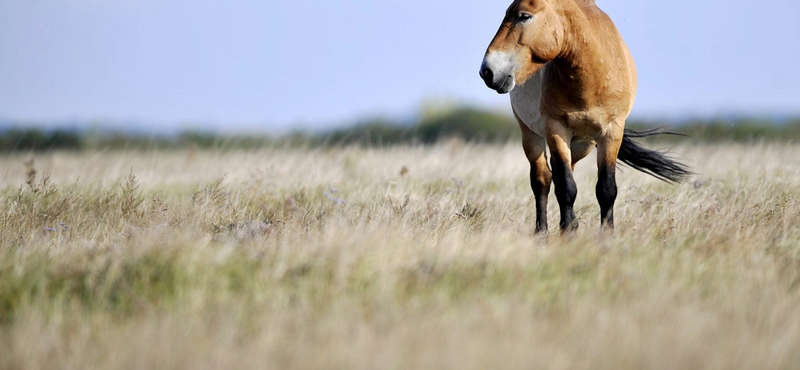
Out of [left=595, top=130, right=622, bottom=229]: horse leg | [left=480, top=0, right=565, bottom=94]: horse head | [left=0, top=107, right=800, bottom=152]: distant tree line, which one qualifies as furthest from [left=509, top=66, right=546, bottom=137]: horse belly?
[left=0, top=107, right=800, bottom=152]: distant tree line

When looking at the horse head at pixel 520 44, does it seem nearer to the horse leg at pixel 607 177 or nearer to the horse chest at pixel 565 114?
the horse chest at pixel 565 114

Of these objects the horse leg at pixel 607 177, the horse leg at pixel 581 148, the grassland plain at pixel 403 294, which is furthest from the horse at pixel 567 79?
the grassland plain at pixel 403 294

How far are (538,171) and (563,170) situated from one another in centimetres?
82

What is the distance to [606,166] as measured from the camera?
629 centimetres

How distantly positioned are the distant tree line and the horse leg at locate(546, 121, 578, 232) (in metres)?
9.01

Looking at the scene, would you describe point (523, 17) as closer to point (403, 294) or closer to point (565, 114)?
point (565, 114)

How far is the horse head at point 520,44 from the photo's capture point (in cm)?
546

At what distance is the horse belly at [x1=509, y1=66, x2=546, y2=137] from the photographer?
666cm

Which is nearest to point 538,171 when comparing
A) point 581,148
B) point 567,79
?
point 581,148

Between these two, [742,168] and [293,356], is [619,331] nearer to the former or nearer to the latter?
[293,356]

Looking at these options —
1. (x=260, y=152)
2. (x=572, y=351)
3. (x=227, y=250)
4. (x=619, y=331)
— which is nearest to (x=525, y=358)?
(x=572, y=351)

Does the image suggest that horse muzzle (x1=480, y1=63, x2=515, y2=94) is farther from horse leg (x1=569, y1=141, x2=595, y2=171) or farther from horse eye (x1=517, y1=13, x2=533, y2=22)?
horse leg (x1=569, y1=141, x2=595, y2=171)

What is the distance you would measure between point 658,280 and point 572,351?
1.18 m

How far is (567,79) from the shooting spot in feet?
19.6
